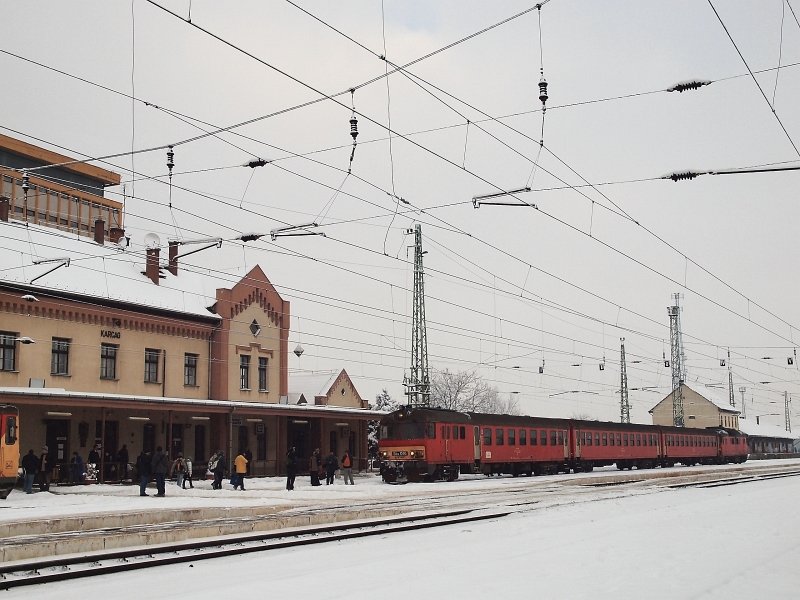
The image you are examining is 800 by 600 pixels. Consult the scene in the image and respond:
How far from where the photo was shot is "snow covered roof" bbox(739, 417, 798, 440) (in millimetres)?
109688

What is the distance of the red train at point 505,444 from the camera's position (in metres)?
33.7

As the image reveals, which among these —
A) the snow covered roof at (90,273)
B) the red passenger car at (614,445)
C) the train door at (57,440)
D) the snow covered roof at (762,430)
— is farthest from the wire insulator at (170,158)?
the snow covered roof at (762,430)

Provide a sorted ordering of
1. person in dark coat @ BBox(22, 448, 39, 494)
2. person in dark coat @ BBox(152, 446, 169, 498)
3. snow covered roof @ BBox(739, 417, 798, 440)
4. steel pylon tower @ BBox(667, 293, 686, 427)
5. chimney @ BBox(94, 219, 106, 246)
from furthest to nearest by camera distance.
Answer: snow covered roof @ BBox(739, 417, 798, 440)
steel pylon tower @ BBox(667, 293, 686, 427)
chimney @ BBox(94, 219, 106, 246)
person in dark coat @ BBox(22, 448, 39, 494)
person in dark coat @ BBox(152, 446, 169, 498)

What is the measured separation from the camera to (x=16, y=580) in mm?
9688

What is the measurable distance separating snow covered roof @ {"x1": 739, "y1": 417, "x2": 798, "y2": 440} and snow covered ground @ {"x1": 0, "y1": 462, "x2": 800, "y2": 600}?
99773mm

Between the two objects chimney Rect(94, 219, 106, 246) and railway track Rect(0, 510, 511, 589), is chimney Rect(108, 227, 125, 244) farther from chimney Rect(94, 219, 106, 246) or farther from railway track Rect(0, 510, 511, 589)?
railway track Rect(0, 510, 511, 589)

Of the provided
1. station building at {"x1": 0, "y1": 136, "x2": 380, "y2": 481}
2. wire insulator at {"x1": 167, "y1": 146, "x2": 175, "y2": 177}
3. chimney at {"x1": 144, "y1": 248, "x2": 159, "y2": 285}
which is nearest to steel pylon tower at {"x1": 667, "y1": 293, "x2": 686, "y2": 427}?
A: station building at {"x1": 0, "y1": 136, "x2": 380, "y2": 481}

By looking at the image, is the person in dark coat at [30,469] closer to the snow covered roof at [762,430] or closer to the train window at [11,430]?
the train window at [11,430]

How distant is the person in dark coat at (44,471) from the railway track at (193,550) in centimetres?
1542

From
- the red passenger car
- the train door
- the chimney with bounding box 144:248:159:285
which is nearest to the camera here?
the train door

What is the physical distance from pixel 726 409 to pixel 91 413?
9215cm

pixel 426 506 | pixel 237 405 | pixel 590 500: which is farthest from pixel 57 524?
pixel 237 405

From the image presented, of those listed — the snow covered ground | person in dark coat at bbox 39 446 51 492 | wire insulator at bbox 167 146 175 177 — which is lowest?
the snow covered ground

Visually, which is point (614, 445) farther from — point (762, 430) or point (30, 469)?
point (762, 430)
